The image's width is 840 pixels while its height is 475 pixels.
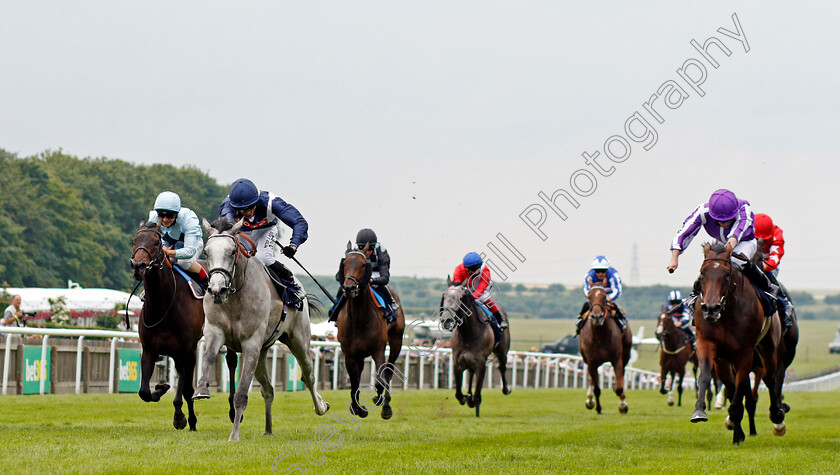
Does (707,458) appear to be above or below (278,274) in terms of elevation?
below

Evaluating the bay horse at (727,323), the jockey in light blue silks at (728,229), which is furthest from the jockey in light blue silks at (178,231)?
the bay horse at (727,323)

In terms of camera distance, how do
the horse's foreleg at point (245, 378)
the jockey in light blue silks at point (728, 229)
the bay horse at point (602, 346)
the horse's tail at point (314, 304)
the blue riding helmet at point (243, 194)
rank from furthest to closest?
the bay horse at point (602, 346), the horse's tail at point (314, 304), the jockey in light blue silks at point (728, 229), the blue riding helmet at point (243, 194), the horse's foreleg at point (245, 378)

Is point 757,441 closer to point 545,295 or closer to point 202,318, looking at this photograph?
point 202,318

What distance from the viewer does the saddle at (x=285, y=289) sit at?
10477 mm

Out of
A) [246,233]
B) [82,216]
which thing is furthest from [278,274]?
[82,216]

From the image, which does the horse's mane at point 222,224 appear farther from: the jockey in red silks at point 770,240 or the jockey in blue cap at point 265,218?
the jockey in red silks at point 770,240

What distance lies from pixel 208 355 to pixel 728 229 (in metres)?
4.79

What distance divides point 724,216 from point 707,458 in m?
2.63

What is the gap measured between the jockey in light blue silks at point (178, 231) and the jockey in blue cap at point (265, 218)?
1.21ft

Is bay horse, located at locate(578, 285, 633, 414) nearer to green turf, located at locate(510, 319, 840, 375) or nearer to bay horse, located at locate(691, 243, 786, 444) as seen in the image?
bay horse, located at locate(691, 243, 786, 444)

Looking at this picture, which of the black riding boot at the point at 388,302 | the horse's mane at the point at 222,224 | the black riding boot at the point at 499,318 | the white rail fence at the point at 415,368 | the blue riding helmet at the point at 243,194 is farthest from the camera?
the white rail fence at the point at 415,368

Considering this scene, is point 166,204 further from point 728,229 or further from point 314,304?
point 728,229

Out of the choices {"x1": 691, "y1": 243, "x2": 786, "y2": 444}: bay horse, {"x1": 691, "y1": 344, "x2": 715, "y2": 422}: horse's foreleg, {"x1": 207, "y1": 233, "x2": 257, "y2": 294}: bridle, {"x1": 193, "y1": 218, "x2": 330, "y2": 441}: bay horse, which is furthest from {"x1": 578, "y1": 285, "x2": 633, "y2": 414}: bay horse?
{"x1": 207, "y1": 233, "x2": 257, "y2": 294}: bridle

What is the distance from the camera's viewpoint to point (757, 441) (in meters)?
10.7
